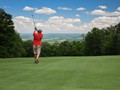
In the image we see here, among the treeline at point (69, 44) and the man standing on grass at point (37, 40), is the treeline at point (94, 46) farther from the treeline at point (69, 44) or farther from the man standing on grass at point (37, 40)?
the man standing on grass at point (37, 40)

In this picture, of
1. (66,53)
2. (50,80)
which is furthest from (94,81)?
(66,53)

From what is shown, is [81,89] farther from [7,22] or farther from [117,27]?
[117,27]

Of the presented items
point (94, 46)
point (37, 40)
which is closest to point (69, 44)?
point (94, 46)

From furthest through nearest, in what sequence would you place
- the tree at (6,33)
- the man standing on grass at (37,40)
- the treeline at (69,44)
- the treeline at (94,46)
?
the treeline at (94,46)
the treeline at (69,44)
the tree at (6,33)
the man standing on grass at (37,40)

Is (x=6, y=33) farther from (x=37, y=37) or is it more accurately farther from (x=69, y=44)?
(x=69, y=44)

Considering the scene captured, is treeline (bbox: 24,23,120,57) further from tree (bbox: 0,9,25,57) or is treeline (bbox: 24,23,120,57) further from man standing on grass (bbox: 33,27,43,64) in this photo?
man standing on grass (bbox: 33,27,43,64)

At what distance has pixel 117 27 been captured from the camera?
403 feet

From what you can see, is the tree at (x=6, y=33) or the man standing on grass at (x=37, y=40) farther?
the tree at (x=6, y=33)

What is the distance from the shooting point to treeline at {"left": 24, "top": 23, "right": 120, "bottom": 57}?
10097 centimetres

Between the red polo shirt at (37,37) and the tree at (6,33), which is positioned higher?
the tree at (6,33)

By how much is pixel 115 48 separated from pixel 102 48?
25.8ft

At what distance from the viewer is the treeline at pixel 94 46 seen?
101m

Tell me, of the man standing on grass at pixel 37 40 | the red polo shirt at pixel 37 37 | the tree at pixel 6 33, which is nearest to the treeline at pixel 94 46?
the tree at pixel 6 33

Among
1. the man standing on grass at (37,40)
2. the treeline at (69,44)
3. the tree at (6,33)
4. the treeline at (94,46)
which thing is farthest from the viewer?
the treeline at (94,46)
